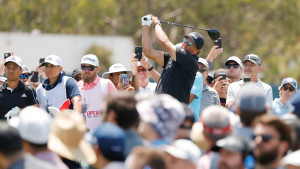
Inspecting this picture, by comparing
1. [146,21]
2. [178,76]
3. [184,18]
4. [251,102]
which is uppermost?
[184,18]

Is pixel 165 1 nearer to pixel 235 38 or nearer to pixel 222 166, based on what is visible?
pixel 235 38

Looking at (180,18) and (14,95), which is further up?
(180,18)

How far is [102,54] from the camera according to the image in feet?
135

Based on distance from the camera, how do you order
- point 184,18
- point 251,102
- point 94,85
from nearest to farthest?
point 251,102
point 94,85
point 184,18

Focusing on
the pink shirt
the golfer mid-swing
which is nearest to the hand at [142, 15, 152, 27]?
the golfer mid-swing

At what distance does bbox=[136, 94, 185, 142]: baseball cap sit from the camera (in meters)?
6.52

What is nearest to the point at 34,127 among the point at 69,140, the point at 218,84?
the point at 69,140

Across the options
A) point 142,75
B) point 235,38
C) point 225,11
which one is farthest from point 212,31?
point 235,38

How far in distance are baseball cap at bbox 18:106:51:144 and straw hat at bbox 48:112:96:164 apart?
0.16 meters

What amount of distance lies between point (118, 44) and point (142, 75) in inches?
1160

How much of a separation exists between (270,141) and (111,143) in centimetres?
117

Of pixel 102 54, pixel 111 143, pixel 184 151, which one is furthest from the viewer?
pixel 102 54

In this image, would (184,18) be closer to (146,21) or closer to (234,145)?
(146,21)

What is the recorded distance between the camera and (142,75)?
13.6 metres
